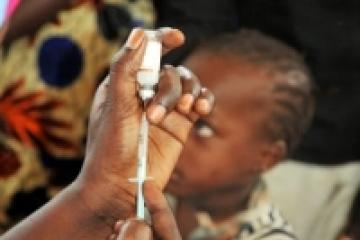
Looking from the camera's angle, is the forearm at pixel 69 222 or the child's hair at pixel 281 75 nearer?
the forearm at pixel 69 222

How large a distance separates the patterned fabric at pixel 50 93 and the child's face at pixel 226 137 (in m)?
0.20

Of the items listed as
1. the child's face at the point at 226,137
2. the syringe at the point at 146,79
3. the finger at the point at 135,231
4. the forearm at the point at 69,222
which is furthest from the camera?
the child's face at the point at 226,137

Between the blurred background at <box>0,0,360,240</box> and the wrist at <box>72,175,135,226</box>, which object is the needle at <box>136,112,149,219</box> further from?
the blurred background at <box>0,0,360,240</box>

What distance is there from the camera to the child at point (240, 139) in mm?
1272

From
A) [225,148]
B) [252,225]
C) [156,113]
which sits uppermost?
[156,113]

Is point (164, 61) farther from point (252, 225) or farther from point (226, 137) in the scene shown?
point (252, 225)

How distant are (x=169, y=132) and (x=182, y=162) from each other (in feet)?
0.97

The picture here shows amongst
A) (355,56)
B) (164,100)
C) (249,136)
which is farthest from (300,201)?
(164,100)

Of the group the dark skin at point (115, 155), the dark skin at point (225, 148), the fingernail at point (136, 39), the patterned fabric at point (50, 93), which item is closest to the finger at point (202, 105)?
the dark skin at point (115, 155)

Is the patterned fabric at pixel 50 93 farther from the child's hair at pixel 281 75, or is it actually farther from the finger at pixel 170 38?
the finger at pixel 170 38

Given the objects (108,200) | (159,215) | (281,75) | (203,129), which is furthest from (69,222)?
(281,75)

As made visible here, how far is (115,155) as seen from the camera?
981mm

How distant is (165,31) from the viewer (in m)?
0.94

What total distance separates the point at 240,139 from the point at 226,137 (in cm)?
2
